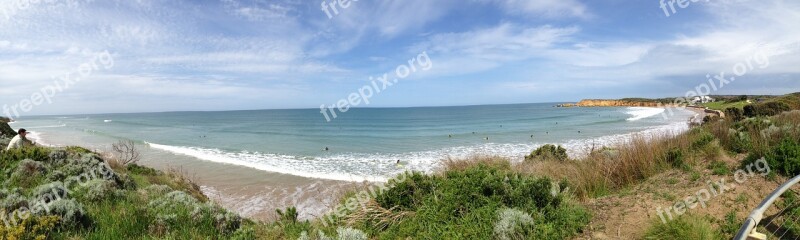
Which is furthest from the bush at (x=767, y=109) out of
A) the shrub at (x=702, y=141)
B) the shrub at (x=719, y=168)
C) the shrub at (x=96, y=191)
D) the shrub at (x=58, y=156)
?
the shrub at (x=58, y=156)

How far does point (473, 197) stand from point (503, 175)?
785 mm

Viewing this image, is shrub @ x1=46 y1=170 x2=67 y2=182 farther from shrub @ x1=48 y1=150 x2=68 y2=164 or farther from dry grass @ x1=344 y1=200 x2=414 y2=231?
dry grass @ x1=344 y1=200 x2=414 y2=231

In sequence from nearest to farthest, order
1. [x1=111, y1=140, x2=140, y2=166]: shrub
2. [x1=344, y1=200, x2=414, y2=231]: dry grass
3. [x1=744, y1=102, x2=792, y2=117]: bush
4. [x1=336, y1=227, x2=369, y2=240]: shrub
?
[x1=336, y1=227, x2=369, y2=240]: shrub < [x1=344, y1=200, x2=414, y2=231]: dry grass < [x1=111, y1=140, x2=140, y2=166]: shrub < [x1=744, y1=102, x2=792, y2=117]: bush

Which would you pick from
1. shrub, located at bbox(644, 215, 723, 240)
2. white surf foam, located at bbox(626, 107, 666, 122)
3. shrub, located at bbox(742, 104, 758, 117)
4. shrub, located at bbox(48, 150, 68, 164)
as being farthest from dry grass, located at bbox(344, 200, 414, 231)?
white surf foam, located at bbox(626, 107, 666, 122)

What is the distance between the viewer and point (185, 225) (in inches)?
208

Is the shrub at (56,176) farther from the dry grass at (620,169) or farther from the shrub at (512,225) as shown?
the dry grass at (620,169)

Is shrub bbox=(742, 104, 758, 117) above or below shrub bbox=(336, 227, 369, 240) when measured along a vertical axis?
above

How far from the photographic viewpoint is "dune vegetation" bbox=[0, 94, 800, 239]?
4.70 m

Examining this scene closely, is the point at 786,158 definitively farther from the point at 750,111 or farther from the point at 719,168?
the point at 750,111

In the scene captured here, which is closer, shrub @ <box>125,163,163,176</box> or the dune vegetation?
the dune vegetation

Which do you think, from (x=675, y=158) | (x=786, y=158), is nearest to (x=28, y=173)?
(x=675, y=158)

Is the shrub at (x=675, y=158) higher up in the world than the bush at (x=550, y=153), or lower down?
higher up

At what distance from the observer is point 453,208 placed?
5.35 metres

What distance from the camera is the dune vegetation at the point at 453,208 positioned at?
4703mm
